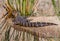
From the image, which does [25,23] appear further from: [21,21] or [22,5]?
[22,5]

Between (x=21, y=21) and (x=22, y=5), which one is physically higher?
(x=22, y=5)

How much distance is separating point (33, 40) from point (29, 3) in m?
0.31

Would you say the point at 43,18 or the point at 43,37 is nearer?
the point at 43,37

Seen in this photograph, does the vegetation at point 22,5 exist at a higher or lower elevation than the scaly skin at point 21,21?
higher

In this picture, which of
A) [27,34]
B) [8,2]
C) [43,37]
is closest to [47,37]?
[43,37]

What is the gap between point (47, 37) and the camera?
4.15 feet

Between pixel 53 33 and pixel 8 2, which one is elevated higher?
pixel 8 2

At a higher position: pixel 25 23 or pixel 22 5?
pixel 22 5

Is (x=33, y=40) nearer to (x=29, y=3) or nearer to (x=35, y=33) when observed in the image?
→ (x=35, y=33)

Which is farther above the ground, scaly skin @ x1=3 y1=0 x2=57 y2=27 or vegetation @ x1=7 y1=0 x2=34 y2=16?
vegetation @ x1=7 y1=0 x2=34 y2=16

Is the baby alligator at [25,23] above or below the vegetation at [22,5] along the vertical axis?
below

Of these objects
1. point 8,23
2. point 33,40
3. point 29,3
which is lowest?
point 33,40

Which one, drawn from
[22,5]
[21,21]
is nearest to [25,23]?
[21,21]

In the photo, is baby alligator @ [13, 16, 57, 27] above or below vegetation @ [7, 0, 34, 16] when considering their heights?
below
